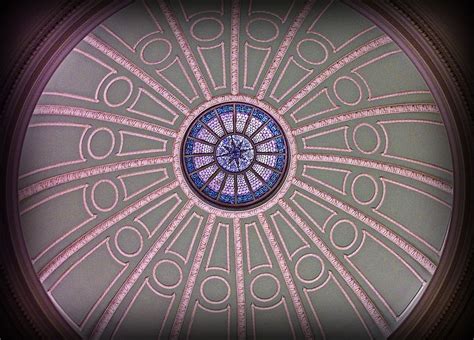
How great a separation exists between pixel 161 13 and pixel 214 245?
5838mm

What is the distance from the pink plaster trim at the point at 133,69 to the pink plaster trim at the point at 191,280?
9.76 feet

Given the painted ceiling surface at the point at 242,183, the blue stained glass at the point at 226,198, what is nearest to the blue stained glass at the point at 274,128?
the painted ceiling surface at the point at 242,183

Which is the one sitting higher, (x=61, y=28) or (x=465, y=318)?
(x=61, y=28)

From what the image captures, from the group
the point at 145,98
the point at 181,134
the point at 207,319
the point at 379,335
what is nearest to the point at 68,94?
the point at 145,98

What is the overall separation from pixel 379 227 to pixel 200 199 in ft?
14.5

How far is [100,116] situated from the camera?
50.1 feet

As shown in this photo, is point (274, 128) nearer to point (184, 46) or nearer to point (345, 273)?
point (184, 46)

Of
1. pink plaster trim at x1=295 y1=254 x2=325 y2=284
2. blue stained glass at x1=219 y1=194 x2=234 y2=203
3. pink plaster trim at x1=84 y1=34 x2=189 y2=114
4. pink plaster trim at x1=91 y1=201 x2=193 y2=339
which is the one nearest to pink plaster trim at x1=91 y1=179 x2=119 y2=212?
pink plaster trim at x1=91 y1=201 x2=193 y2=339

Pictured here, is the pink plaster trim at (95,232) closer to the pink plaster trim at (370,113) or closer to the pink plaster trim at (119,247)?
the pink plaster trim at (119,247)

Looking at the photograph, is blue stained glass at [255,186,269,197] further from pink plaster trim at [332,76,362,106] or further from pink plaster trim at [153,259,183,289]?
pink plaster trim at [332,76,362,106]

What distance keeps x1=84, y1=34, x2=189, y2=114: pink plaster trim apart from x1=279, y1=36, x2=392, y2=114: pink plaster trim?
8.40 feet

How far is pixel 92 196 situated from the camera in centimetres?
1559

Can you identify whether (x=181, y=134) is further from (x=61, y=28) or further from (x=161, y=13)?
(x=61, y=28)

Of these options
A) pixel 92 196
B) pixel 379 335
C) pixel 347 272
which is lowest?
pixel 379 335
